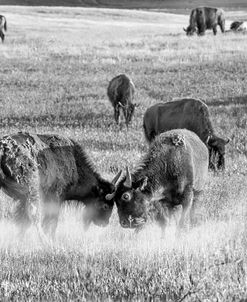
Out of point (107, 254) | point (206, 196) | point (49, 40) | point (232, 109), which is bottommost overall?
point (49, 40)

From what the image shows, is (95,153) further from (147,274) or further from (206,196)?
(147,274)

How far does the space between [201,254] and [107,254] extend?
0.88 m

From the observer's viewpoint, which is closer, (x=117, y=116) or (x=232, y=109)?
(x=117, y=116)

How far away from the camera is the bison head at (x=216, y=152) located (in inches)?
498

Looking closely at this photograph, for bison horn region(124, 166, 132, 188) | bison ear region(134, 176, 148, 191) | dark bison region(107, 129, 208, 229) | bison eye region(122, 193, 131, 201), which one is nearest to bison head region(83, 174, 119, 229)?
dark bison region(107, 129, 208, 229)

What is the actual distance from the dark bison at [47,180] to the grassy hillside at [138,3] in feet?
396

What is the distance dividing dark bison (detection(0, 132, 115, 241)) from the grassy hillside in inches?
4756

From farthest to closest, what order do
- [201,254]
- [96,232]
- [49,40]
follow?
[49,40] → [96,232] → [201,254]

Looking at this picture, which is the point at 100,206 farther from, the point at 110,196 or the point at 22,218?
the point at 22,218

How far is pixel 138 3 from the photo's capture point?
467 feet

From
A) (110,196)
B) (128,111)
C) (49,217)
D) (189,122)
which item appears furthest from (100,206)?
(128,111)

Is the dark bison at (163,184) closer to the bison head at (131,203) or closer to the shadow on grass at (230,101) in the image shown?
the bison head at (131,203)

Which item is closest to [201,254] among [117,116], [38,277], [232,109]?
[38,277]

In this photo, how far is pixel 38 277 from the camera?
19.8 feet
